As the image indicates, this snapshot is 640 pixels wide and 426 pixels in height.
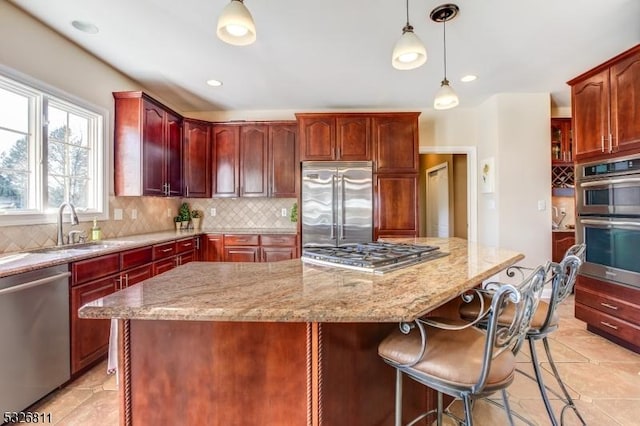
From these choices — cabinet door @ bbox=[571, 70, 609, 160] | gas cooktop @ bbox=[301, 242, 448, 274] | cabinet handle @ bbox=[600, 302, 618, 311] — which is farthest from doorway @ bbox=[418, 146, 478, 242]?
gas cooktop @ bbox=[301, 242, 448, 274]

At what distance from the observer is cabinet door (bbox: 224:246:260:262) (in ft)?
13.6

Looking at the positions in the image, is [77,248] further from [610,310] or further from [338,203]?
[610,310]

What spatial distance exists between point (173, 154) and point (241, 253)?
58.7 inches

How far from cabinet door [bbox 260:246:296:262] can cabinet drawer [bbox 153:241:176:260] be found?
1.09m

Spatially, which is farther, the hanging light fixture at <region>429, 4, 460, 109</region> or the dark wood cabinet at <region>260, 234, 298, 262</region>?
the dark wood cabinet at <region>260, 234, 298, 262</region>

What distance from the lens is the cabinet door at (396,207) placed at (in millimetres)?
4023

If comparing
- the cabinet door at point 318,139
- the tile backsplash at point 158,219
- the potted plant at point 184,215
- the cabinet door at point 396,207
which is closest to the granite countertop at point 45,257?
the tile backsplash at point 158,219

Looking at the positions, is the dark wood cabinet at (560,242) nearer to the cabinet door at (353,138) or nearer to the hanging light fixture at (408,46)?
the cabinet door at (353,138)

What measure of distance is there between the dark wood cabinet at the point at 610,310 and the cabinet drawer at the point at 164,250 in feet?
13.3

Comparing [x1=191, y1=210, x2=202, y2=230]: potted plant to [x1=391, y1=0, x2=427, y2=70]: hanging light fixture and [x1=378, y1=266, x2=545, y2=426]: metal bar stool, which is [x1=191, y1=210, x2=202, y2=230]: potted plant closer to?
[x1=391, y1=0, x2=427, y2=70]: hanging light fixture

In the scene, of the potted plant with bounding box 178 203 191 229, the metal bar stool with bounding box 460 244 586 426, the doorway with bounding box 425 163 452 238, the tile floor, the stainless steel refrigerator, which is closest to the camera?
the metal bar stool with bounding box 460 244 586 426

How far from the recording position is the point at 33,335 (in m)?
1.86

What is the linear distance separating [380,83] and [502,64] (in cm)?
123

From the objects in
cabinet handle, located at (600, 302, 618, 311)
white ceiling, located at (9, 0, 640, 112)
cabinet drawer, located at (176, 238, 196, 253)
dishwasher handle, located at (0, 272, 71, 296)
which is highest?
white ceiling, located at (9, 0, 640, 112)
